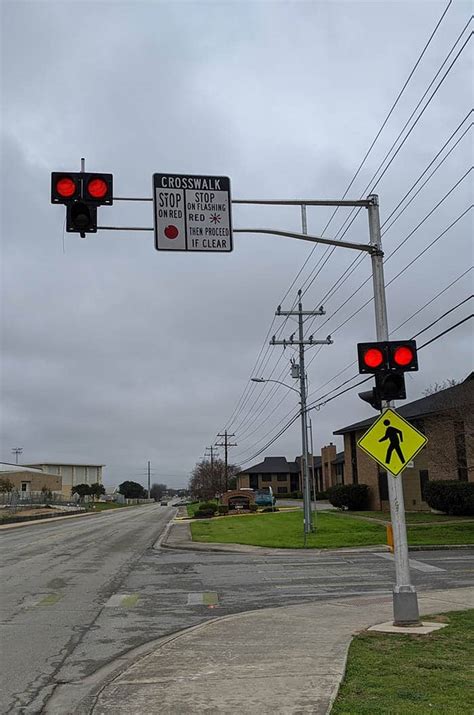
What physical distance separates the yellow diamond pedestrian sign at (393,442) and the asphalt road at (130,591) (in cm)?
405

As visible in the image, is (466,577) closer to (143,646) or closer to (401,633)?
(401,633)

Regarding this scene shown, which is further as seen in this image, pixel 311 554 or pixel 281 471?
pixel 281 471

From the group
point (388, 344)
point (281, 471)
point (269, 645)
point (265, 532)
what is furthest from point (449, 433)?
point (281, 471)

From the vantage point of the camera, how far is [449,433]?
3092 centimetres

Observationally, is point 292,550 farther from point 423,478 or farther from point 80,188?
point 423,478

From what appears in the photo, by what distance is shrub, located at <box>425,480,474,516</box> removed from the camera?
35.6 meters

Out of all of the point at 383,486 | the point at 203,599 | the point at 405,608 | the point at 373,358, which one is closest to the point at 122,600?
the point at 203,599

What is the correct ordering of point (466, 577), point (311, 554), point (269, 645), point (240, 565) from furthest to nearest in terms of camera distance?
point (311, 554) → point (240, 565) → point (466, 577) → point (269, 645)

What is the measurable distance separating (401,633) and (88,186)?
7.21 meters

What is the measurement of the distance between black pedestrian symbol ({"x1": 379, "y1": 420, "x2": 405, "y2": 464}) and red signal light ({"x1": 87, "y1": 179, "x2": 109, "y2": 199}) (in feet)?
17.0

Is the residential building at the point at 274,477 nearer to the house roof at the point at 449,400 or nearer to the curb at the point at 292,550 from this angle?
the house roof at the point at 449,400

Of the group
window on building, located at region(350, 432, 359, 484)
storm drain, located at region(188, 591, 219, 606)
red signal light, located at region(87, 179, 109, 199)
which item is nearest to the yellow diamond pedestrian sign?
storm drain, located at region(188, 591, 219, 606)

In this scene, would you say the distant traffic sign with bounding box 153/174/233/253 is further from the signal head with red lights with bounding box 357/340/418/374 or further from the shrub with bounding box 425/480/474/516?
the shrub with bounding box 425/480/474/516

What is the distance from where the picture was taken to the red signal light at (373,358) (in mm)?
10758
